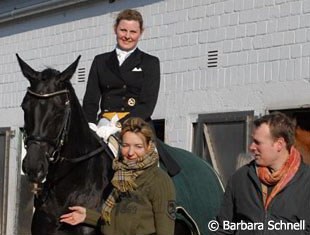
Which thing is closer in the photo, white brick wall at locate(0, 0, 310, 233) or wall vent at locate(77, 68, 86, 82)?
white brick wall at locate(0, 0, 310, 233)

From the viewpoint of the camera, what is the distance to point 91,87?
898 cm

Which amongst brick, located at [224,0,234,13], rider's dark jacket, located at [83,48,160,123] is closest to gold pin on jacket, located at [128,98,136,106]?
rider's dark jacket, located at [83,48,160,123]

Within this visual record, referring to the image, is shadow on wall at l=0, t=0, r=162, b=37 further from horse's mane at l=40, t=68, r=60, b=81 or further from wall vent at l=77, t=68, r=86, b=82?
horse's mane at l=40, t=68, r=60, b=81

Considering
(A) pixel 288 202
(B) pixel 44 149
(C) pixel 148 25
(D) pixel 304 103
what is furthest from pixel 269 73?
(A) pixel 288 202

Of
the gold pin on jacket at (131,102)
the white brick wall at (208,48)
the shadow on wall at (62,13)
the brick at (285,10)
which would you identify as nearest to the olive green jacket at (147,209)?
the gold pin on jacket at (131,102)

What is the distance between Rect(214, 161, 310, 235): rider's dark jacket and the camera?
5.89 metres

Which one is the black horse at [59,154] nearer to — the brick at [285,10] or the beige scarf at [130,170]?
the beige scarf at [130,170]

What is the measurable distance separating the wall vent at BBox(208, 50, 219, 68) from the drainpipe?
3680mm

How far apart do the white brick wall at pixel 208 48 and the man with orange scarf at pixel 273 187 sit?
5.42 m

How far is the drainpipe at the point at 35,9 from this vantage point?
16.3m

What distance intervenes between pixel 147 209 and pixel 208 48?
21.7ft

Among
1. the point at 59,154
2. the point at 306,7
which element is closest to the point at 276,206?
the point at 59,154

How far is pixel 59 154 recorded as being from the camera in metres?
8.01

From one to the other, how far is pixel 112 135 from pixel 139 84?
27.6 inches
